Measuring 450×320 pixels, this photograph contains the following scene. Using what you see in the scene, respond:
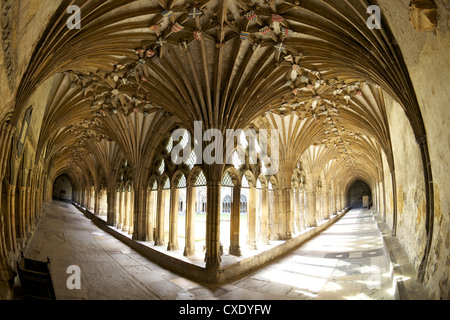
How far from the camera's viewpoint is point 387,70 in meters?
4.20

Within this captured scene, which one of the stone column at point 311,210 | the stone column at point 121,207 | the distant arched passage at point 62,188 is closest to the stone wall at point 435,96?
the stone column at point 311,210

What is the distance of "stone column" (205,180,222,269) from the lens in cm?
662

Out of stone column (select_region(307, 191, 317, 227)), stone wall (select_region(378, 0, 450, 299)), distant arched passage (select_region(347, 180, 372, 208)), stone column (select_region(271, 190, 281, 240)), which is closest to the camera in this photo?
stone wall (select_region(378, 0, 450, 299))

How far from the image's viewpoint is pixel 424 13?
2201mm

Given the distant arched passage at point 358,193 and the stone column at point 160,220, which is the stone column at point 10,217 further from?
the distant arched passage at point 358,193

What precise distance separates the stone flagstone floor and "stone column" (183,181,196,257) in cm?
97

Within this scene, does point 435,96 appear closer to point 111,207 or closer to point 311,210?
point 311,210

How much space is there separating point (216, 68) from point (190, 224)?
499cm

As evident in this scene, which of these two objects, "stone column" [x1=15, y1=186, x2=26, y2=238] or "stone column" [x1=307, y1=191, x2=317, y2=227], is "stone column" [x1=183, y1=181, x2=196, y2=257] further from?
"stone column" [x1=307, y1=191, x2=317, y2=227]

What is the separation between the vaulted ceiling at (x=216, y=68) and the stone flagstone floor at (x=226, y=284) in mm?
3869

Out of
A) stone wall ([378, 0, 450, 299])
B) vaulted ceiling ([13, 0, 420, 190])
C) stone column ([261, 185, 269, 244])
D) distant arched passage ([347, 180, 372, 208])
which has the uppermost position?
vaulted ceiling ([13, 0, 420, 190])

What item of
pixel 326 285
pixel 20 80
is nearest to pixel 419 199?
pixel 326 285

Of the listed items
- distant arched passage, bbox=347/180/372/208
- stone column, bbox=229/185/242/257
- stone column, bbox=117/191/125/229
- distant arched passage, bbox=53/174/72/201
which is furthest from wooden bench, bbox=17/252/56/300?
distant arched passage, bbox=347/180/372/208
